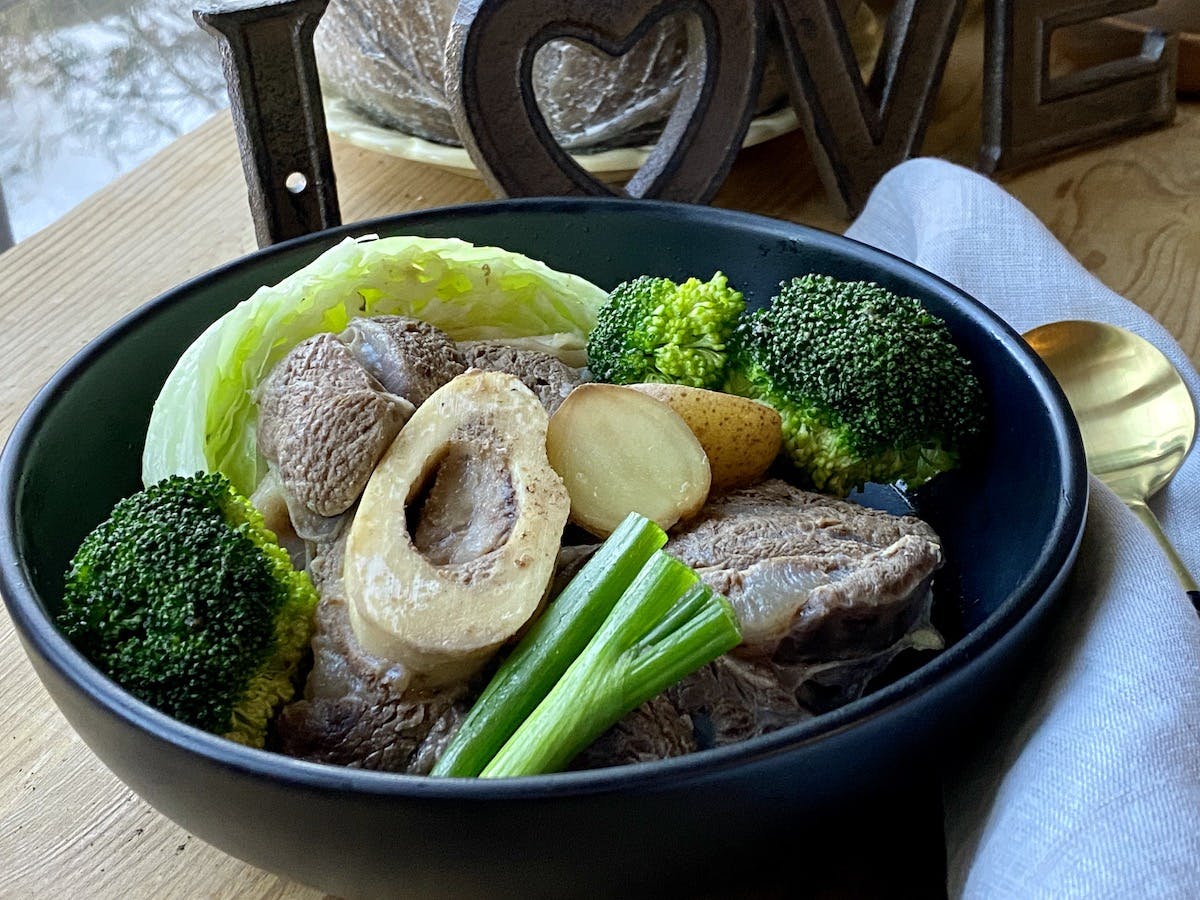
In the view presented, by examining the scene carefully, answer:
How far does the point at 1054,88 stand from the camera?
180 centimetres

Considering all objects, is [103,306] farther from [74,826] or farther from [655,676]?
[655,676]

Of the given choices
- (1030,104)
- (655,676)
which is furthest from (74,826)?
(1030,104)

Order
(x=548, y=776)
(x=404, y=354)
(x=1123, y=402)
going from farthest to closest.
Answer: (x=1123, y=402)
(x=404, y=354)
(x=548, y=776)

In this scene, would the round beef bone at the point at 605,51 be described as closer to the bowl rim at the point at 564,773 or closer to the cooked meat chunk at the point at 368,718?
the bowl rim at the point at 564,773

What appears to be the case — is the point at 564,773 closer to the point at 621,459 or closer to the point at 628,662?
the point at 628,662

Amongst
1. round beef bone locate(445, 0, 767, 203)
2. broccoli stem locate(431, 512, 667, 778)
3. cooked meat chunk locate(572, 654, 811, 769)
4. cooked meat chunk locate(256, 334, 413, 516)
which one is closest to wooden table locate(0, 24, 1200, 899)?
round beef bone locate(445, 0, 767, 203)

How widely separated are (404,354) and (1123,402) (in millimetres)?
728

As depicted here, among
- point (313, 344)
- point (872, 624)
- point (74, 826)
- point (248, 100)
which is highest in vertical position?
point (248, 100)

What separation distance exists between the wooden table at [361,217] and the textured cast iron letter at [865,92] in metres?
0.08

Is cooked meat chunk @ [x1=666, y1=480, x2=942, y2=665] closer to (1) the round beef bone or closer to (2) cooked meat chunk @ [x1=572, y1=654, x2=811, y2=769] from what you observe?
(2) cooked meat chunk @ [x1=572, y1=654, x2=811, y2=769]

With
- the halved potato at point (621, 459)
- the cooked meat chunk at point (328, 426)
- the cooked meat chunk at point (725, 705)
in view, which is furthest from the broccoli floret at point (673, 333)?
the cooked meat chunk at point (725, 705)

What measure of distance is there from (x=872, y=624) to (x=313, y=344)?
49cm

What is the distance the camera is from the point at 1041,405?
3.23 ft

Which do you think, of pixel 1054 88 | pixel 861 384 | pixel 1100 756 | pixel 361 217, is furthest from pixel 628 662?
pixel 1054 88
